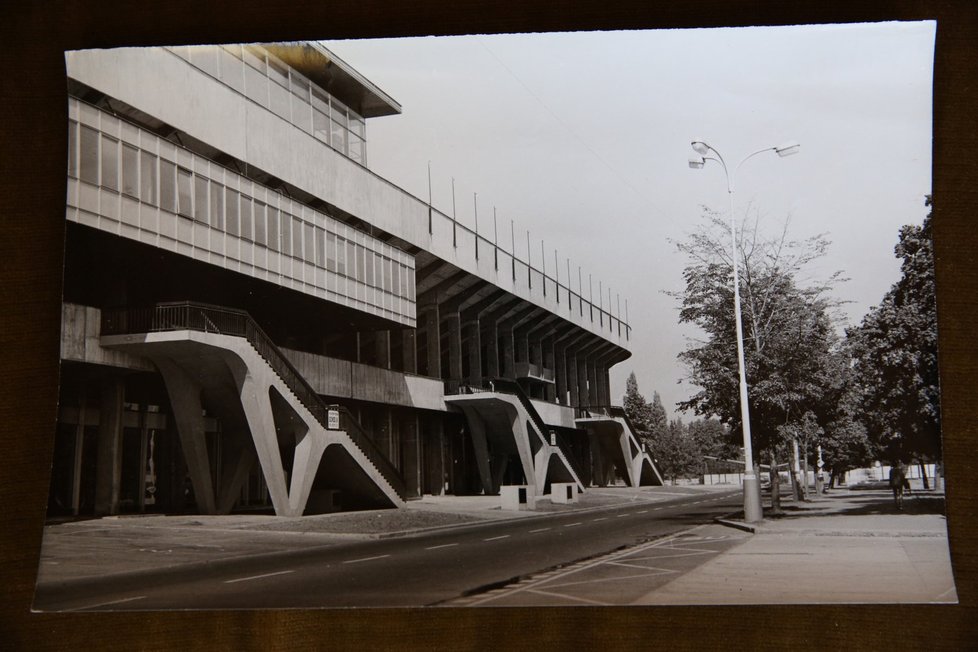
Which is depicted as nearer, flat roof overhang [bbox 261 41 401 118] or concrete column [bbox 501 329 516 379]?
flat roof overhang [bbox 261 41 401 118]

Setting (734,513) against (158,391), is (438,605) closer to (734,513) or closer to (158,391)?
(734,513)

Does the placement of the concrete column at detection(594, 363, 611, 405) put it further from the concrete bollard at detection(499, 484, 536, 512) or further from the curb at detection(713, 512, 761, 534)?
the curb at detection(713, 512, 761, 534)

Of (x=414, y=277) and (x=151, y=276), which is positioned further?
(x=414, y=277)

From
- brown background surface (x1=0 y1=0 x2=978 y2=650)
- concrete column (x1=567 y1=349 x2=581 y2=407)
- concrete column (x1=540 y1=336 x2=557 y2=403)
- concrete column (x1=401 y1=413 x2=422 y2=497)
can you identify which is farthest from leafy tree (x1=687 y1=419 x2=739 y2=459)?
concrete column (x1=401 y1=413 x2=422 y2=497)

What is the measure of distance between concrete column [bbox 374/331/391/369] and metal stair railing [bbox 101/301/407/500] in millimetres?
625

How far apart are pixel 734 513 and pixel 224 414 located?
5619 mm

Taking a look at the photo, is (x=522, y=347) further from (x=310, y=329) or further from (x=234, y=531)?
(x=234, y=531)

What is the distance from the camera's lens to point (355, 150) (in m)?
7.71

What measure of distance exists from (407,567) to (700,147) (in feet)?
13.4

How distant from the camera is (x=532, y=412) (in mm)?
8469

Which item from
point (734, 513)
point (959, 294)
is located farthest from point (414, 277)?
point (959, 294)

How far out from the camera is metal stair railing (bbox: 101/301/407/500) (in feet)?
24.8

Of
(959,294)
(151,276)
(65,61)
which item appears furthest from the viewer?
(151,276)

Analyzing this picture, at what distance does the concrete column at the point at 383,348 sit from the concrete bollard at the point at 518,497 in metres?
1.82
